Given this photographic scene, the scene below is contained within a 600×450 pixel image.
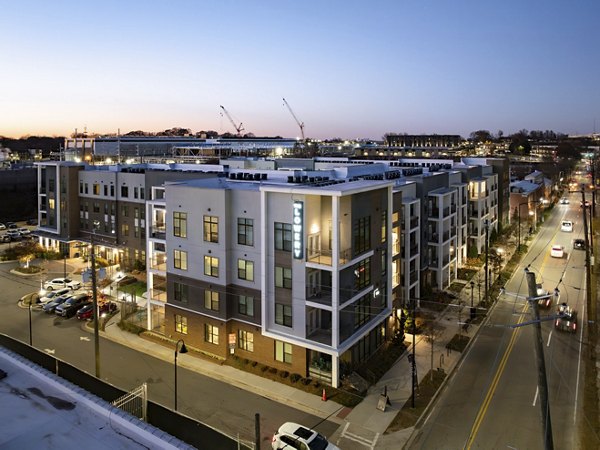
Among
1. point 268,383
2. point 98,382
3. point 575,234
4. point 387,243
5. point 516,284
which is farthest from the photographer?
point 575,234

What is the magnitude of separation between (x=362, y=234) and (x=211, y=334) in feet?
43.7

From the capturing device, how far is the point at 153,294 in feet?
126

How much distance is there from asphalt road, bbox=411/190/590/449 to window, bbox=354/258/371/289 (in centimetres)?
842

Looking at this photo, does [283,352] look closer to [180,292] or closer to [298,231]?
[298,231]

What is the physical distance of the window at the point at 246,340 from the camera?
3284 centimetres

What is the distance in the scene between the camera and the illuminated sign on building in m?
29.3

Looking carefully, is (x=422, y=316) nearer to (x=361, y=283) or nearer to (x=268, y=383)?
(x=361, y=283)

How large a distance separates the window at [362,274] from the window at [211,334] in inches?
425

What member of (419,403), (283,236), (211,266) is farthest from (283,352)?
(419,403)

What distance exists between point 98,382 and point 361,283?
19664 mm

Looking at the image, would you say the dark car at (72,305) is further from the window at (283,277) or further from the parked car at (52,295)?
the window at (283,277)

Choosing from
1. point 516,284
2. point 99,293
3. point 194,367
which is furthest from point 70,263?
point 516,284

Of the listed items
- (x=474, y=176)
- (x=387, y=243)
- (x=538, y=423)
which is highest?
(x=474, y=176)

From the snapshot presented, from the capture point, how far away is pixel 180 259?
35.8m
